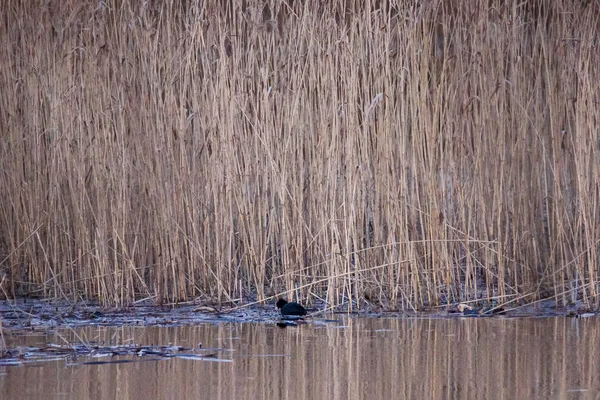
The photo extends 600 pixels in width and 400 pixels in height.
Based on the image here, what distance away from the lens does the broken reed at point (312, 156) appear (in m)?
4.75

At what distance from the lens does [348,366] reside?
330 cm

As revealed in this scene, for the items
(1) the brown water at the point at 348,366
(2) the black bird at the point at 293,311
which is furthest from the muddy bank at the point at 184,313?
(1) the brown water at the point at 348,366

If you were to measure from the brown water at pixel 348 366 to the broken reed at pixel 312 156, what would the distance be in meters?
0.57

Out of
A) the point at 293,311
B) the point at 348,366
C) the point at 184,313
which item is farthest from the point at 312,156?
the point at 348,366

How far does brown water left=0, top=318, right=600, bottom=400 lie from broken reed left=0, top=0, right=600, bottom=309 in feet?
1.86

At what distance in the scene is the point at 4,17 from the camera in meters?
5.46

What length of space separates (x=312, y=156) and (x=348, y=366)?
1.72 meters

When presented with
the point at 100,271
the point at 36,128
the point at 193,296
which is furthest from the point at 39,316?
the point at 36,128

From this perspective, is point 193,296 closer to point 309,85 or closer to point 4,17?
point 309,85

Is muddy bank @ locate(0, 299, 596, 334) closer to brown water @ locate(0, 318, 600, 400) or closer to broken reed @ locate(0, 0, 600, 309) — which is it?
broken reed @ locate(0, 0, 600, 309)

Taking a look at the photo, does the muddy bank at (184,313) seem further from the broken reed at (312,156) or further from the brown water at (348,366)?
the brown water at (348,366)

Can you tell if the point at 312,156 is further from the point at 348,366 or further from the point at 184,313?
the point at 348,366

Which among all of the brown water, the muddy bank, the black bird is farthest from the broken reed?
the brown water

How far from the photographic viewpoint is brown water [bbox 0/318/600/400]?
2885 millimetres
